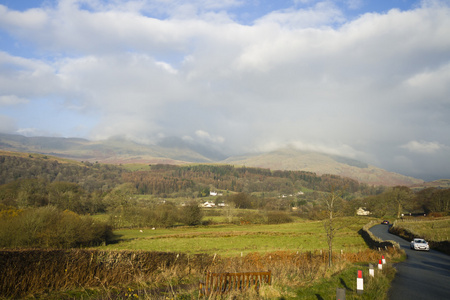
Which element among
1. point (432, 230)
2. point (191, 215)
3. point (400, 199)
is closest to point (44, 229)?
point (191, 215)

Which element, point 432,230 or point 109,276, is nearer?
point 109,276

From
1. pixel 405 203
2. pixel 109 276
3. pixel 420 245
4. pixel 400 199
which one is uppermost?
pixel 109 276

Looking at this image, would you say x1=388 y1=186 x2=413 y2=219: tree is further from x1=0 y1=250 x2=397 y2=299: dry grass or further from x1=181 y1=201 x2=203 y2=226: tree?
x1=0 y1=250 x2=397 y2=299: dry grass

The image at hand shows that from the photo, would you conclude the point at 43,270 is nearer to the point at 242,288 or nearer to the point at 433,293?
the point at 242,288

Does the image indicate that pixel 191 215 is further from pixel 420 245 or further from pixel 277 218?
pixel 420 245

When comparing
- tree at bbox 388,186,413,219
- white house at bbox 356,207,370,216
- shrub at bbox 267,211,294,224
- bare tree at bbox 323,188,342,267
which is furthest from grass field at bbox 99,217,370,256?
white house at bbox 356,207,370,216

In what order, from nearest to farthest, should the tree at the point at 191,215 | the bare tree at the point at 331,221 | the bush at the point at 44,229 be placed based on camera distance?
the bare tree at the point at 331,221 < the bush at the point at 44,229 < the tree at the point at 191,215

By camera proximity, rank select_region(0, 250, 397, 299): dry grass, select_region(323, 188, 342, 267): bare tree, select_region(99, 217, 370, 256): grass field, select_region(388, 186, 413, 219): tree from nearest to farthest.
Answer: select_region(0, 250, 397, 299): dry grass → select_region(323, 188, 342, 267): bare tree → select_region(99, 217, 370, 256): grass field → select_region(388, 186, 413, 219): tree

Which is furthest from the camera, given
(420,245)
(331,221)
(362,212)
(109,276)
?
(362,212)

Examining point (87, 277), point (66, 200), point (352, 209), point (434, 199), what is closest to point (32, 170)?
point (66, 200)

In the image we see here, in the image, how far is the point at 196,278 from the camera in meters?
15.9

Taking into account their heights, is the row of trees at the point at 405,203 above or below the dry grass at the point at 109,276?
below

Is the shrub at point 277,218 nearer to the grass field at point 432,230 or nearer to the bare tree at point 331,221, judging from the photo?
the grass field at point 432,230

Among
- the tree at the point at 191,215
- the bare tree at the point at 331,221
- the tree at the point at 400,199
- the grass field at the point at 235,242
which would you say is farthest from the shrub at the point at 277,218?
the bare tree at the point at 331,221
